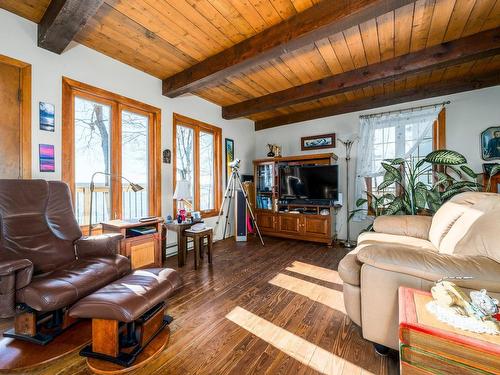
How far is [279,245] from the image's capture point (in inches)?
162

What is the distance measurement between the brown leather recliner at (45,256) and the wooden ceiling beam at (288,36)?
2.03 m

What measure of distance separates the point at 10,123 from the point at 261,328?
2881 mm

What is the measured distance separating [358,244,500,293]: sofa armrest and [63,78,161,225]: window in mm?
2720

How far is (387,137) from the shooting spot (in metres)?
3.94

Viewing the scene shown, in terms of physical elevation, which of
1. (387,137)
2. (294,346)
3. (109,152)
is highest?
(387,137)

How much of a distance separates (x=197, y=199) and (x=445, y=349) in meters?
3.65

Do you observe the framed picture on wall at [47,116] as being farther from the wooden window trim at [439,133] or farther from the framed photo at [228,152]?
the wooden window trim at [439,133]

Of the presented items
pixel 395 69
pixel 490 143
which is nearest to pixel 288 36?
pixel 395 69

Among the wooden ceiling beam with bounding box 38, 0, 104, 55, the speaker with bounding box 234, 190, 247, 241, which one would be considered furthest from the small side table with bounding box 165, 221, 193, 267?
the wooden ceiling beam with bounding box 38, 0, 104, 55

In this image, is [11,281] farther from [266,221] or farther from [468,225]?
[266,221]

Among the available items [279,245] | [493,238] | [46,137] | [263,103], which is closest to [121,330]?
[46,137]

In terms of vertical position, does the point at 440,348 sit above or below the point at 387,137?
below

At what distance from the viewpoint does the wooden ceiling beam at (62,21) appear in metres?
1.78

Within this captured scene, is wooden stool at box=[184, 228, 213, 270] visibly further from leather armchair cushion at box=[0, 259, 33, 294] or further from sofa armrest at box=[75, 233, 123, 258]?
leather armchair cushion at box=[0, 259, 33, 294]
